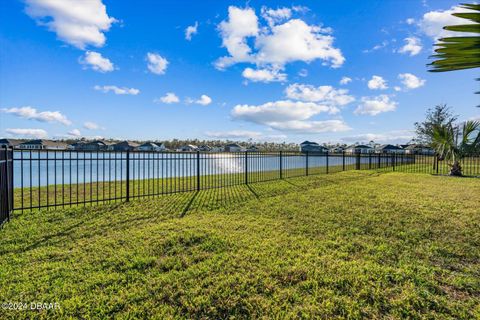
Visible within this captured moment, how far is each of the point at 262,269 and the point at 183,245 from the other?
1.31 metres

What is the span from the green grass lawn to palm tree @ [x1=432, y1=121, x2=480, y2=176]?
8.49m

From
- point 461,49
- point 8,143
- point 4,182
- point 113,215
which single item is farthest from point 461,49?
point 8,143

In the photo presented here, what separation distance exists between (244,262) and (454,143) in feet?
46.5

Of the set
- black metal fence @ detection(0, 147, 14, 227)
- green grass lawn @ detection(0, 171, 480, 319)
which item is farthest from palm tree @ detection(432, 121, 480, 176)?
black metal fence @ detection(0, 147, 14, 227)

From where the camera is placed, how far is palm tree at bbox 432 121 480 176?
1177 cm

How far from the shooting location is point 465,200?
6801 mm

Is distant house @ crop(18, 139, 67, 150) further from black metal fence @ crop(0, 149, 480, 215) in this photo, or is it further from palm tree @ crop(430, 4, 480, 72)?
palm tree @ crop(430, 4, 480, 72)

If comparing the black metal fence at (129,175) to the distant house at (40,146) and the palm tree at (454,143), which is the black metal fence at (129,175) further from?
the palm tree at (454,143)

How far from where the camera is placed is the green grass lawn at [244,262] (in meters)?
2.29

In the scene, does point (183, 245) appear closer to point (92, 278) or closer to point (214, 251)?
point (214, 251)

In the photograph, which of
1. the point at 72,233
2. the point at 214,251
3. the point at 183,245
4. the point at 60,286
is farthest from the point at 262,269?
the point at 72,233

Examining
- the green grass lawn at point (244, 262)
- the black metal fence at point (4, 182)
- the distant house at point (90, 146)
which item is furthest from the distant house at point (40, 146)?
the green grass lawn at point (244, 262)

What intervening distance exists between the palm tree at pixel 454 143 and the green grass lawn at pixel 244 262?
8.49 metres

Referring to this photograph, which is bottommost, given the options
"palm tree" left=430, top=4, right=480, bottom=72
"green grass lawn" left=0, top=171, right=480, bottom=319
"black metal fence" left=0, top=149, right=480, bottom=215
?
"green grass lawn" left=0, top=171, right=480, bottom=319
